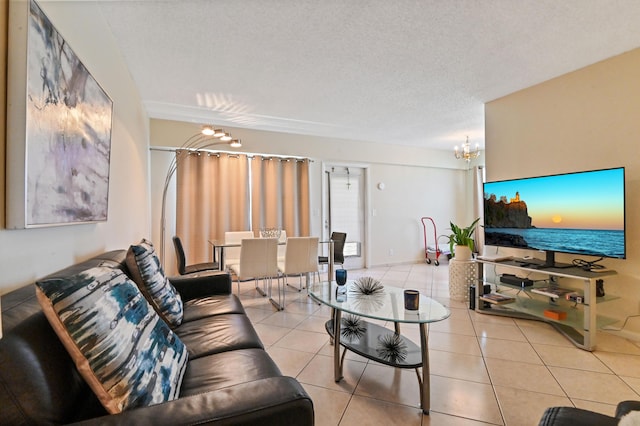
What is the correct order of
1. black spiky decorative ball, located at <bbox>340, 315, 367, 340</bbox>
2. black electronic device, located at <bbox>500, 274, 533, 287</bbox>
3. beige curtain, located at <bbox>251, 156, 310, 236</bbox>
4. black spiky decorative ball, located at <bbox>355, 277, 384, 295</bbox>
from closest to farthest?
black spiky decorative ball, located at <bbox>340, 315, 367, 340</bbox> → black spiky decorative ball, located at <bbox>355, 277, 384, 295</bbox> → black electronic device, located at <bbox>500, 274, 533, 287</bbox> → beige curtain, located at <bbox>251, 156, 310, 236</bbox>

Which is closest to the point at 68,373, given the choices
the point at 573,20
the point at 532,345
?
the point at 532,345

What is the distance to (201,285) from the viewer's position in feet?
7.79

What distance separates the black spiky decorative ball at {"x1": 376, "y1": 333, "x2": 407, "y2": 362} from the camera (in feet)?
5.86

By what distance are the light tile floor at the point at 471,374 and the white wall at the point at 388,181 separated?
2852 millimetres

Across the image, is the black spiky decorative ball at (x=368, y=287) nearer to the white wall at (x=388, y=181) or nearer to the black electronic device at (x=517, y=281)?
the black electronic device at (x=517, y=281)

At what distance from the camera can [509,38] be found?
→ 233 centimetres

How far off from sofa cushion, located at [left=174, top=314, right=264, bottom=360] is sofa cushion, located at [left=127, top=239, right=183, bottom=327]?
0.33ft

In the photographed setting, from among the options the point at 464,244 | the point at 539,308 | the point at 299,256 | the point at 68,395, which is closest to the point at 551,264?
the point at 539,308

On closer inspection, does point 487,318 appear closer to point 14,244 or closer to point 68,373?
point 68,373

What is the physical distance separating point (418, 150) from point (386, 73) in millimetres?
3668

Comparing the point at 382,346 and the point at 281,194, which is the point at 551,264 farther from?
the point at 281,194

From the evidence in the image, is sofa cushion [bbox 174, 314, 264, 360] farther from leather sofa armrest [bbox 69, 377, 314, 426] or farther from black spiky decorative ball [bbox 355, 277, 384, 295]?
black spiky decorative ball [bbox 355, 277, 384, 295]

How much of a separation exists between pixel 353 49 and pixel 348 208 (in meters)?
3.51

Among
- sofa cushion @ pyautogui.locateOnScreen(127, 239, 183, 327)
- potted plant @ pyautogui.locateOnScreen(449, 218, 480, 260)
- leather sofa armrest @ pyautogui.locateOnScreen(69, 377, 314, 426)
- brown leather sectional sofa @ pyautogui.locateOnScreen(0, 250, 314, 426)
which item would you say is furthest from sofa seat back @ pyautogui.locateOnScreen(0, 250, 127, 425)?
potted plant @ pyautogui.locateOnScreen(449, 218, 480, 260)
